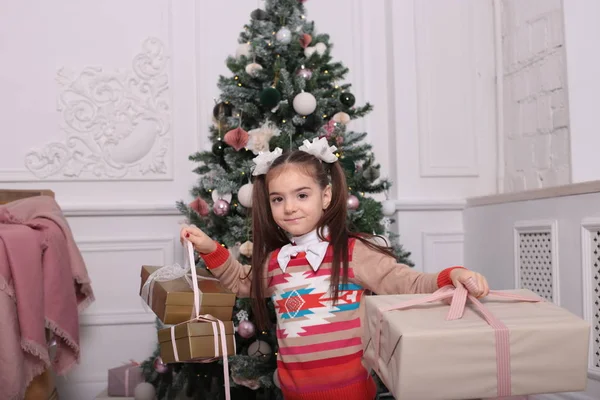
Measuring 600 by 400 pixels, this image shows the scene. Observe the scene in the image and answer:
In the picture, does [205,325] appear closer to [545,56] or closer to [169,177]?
[169,177]

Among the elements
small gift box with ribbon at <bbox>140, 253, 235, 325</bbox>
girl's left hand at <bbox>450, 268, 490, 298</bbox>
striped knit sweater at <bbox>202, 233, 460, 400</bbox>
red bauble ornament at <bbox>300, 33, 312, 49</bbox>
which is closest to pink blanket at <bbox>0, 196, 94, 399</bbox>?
small gift box with ribbon at <bbox>140, 253, 235, 325</bbox>

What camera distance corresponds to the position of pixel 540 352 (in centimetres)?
133

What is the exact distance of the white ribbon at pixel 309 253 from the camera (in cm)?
187

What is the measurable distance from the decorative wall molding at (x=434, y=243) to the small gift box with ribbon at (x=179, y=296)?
76.9 inches

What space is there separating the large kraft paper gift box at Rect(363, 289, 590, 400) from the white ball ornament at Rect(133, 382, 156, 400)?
173 cm

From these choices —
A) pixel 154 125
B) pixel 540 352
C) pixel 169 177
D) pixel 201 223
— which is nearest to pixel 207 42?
pixel 154 125

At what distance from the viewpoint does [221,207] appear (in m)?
2.56

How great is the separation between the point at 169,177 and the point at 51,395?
1.37m

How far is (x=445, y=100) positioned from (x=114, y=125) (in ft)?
6.67

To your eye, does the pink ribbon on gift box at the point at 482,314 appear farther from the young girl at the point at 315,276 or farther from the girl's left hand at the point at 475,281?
the young girl at the point at 315,276

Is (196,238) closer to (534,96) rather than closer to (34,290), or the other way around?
(34,290)

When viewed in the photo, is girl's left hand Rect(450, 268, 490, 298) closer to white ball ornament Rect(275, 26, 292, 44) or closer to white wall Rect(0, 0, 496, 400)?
white ball ornament Rect(275, 26, 292, 44)

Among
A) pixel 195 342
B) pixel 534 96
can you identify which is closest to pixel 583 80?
pixel 534 96

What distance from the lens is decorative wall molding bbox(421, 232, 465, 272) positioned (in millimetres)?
3596
